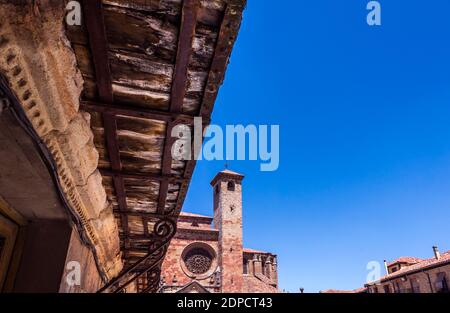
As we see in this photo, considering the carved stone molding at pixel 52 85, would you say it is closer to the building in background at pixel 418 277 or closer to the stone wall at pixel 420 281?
the building in background at pixel 418 277

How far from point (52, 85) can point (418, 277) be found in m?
29.7

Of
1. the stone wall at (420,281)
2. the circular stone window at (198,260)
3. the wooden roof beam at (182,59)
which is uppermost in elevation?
the circular stone window at (198,260)

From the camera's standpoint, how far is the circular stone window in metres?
26.0

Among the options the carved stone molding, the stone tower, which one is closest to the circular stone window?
the stone tower

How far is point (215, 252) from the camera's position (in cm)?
2705

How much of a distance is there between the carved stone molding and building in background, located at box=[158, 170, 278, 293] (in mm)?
23408

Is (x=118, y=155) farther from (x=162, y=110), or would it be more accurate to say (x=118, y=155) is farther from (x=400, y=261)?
(x=400, y=261)

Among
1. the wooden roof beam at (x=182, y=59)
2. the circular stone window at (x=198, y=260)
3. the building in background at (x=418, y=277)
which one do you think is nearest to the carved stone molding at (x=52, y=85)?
the wooden roof beam at (x=182, y=59)

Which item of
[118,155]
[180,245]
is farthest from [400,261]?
[118,155]

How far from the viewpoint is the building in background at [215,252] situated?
82.5ft

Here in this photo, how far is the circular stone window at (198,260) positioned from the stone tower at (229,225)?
39.4 inches
